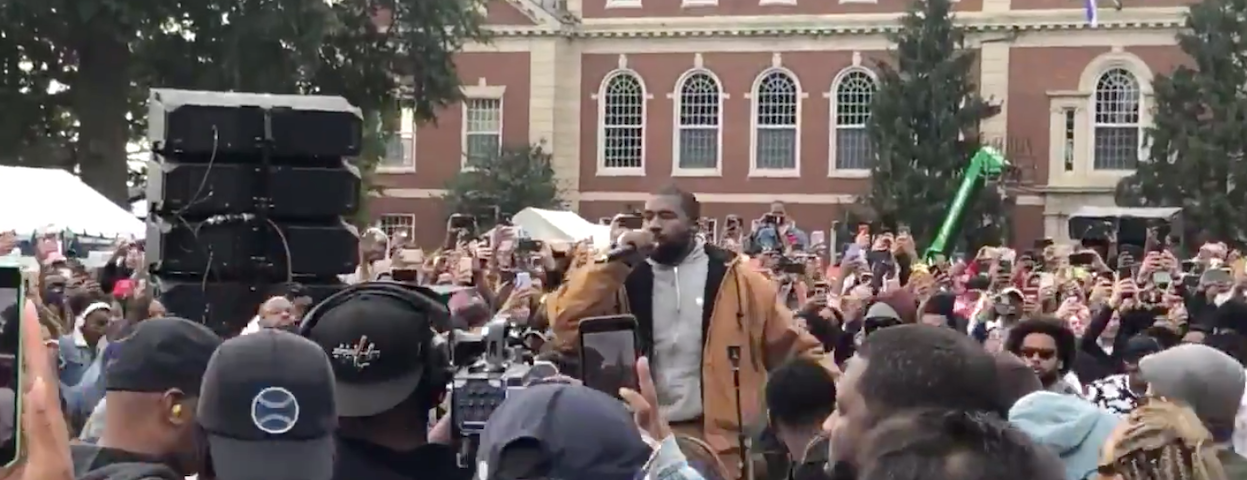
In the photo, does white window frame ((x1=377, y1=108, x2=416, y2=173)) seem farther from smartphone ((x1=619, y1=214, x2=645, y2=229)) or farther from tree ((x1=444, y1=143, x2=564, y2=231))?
smartphone ((x1=619, y1=214, x2=645, y2=229))

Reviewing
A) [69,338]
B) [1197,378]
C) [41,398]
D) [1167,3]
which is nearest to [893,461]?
[41,398]

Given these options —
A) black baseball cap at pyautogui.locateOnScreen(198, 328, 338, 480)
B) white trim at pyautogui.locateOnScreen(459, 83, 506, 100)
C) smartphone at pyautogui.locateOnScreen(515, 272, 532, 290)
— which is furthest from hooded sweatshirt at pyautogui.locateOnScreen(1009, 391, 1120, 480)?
white trim at pyautogui.locateOnScreen(459, 83, 506, 100)

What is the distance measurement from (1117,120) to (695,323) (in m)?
40.2

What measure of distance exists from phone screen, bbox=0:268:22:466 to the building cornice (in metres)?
41.2

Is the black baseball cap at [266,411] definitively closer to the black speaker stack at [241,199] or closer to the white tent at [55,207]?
the black speaker stack at [241,199]

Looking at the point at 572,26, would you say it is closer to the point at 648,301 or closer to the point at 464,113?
the point at 464,113

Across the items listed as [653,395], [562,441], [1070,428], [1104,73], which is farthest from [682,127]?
[562,441]

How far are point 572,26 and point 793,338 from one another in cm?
4172

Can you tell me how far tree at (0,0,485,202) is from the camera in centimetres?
2969

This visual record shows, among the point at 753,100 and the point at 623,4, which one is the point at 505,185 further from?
the point at 753,100

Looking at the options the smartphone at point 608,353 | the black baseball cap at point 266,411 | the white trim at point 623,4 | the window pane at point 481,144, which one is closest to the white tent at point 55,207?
the smartphone at point 608,353

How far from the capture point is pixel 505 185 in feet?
149

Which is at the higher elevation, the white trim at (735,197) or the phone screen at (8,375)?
the white trim at (735,197)

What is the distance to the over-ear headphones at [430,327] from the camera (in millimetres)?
4078
